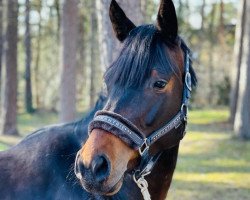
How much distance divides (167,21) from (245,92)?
432 inches

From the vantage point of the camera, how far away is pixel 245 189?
28.8 ft

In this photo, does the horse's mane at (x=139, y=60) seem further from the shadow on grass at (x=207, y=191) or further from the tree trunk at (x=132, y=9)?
the shadow on grass at (x=207, y=191)

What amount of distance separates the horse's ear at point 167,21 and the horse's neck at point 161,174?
2.42 feet

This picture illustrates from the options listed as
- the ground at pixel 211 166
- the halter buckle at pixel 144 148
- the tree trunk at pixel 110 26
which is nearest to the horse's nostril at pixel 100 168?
the halter buckle at pixel 144 148

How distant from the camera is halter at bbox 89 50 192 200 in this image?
7.57 feet

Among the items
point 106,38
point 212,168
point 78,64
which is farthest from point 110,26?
point 78,64

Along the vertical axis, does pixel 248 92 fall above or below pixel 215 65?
above

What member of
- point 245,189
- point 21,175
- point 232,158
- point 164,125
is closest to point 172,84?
point 164,125

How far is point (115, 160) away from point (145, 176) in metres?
0.63

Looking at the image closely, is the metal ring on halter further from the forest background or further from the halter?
the forest background

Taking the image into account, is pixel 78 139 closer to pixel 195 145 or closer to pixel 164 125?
pixel 164 125

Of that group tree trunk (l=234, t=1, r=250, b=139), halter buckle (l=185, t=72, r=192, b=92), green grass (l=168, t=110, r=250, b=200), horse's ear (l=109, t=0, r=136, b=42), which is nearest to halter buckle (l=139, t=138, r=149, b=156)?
halter buckle (l=185, t=72, r=192, b=92)

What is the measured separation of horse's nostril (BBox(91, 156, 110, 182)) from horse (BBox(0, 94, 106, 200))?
1.70ft

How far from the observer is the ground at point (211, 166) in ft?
28.1
